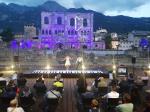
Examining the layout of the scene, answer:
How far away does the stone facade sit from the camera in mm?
97812

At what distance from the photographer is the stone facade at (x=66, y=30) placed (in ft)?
321

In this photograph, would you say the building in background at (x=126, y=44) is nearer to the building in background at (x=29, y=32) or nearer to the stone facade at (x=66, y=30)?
the building in background at (x=29, y=32)

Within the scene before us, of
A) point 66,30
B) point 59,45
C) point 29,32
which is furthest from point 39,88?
point 29,32

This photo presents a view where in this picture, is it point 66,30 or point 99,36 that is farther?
point 99,36

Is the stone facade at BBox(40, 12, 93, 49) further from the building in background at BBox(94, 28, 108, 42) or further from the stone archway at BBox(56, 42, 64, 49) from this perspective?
the building in background at BBox(94, 28, 108, 42)

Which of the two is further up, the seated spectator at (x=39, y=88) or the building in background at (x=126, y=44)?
the building in background at (x=126, y=44)

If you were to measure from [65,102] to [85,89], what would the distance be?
1345mm

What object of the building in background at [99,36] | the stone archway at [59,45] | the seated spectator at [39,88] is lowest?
the seated spectator at [39,88]

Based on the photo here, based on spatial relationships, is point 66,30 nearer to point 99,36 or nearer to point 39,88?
point 99,36

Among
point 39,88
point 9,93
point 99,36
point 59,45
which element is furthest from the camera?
point 99,36

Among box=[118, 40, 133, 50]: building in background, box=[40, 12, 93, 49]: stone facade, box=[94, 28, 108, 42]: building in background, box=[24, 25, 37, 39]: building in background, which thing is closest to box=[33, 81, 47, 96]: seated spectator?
box=[40, 12, 93, 49]: stone facade

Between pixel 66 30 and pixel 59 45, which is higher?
pixel 66 30

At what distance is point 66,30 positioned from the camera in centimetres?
10075

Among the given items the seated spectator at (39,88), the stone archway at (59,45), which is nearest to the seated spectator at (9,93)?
the seated spectator at (39,88)
